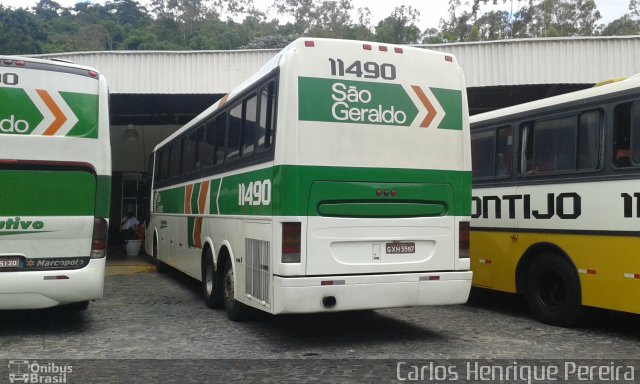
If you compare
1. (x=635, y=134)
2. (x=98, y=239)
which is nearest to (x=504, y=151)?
(x=635, y=134)

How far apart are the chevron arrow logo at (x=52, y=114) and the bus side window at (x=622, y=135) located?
6.30 meters

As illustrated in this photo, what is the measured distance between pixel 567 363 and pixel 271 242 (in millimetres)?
3193

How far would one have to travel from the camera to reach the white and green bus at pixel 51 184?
23.4ft

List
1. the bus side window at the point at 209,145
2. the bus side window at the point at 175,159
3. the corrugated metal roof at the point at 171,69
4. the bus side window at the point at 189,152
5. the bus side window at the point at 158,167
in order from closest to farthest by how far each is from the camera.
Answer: the bus side window at the point at 209,145 < the bus side window at the point at 189,152 < the bus side window at the point at 175,159 < the bus side window at the point at 158,167 < the corrugated metal roof at the point at 171,69

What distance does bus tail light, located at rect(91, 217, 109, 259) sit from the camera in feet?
24.6

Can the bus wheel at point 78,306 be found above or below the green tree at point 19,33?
below

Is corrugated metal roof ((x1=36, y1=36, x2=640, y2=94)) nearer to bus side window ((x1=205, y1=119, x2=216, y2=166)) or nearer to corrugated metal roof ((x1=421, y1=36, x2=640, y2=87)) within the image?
corrugated metal roof ((x1=421, y1=36, x2=640, y2=87))

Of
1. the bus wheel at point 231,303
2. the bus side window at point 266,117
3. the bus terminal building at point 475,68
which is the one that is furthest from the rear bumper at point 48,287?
the bus terminal building at point 475,68

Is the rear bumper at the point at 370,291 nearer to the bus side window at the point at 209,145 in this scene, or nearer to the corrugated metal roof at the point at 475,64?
the bus side window at the point at 209,145

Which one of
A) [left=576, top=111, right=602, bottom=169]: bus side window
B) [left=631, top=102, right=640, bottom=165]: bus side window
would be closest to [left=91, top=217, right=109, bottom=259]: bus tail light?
[left=576, top=111, right=602, bottom=169]: bus side window

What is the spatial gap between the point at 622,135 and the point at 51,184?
658cm

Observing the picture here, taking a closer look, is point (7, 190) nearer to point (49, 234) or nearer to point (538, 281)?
point (49, 234)

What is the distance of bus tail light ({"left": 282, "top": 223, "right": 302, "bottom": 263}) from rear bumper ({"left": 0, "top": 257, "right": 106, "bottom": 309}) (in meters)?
2.54

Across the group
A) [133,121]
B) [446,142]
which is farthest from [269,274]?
[133,121]
